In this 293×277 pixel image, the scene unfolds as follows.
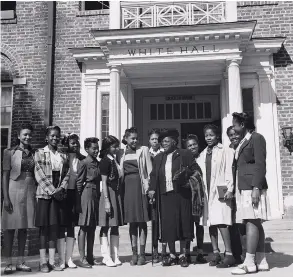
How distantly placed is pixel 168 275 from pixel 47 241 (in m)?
1.65

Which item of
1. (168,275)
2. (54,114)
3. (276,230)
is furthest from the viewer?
(54,114)

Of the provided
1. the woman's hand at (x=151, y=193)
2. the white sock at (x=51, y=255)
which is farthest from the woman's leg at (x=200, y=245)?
the white sock at (x=51, y=255)

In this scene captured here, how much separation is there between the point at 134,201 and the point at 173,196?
525 millimetres

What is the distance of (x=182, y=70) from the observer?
9.44 m

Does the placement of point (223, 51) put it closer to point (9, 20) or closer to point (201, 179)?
point (201, 179)

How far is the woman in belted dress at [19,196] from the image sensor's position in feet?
15.6

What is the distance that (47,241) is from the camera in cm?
484

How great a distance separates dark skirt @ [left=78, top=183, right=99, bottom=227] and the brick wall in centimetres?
578

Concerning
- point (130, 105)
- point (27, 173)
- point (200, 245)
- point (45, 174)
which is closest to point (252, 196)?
point (200, 245)

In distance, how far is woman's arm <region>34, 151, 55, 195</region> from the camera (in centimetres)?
475

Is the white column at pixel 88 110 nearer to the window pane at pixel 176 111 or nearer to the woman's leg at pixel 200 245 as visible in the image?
the window pane at pixel 176 111

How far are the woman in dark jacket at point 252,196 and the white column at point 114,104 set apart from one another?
440 centimetres

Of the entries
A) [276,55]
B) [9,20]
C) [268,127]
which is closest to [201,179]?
[268,127]

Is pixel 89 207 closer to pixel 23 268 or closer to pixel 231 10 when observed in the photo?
pixel 23 268
